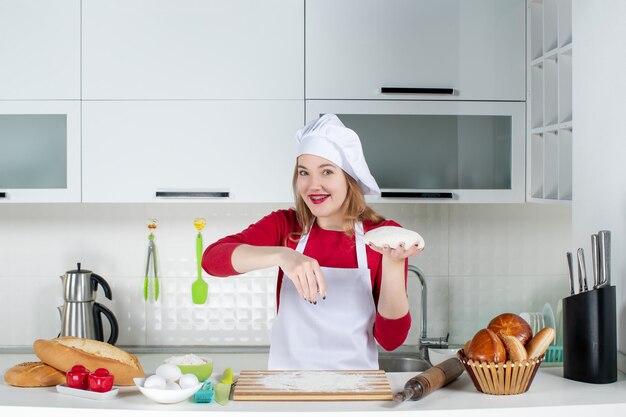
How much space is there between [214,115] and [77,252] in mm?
794

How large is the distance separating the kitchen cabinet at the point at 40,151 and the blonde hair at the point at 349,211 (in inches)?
30.8

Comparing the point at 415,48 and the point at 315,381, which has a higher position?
the point at 415,48

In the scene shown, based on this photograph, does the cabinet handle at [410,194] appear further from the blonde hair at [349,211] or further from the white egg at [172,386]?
the white egg at [172,386]

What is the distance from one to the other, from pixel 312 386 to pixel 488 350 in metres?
0.32

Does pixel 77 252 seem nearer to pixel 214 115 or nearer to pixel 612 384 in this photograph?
pixel 214 115

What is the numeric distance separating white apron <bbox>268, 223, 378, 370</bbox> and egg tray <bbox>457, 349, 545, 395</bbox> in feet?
1.71

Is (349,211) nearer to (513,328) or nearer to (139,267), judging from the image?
(513,328)

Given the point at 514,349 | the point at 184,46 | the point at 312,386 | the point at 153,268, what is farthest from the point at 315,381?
the point at 153,268

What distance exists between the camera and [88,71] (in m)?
2.28

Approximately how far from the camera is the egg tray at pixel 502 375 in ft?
4.28

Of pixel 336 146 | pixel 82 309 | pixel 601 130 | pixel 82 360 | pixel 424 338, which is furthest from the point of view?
pixel 424 338

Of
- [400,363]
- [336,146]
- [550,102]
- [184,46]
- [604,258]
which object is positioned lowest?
[400,363]

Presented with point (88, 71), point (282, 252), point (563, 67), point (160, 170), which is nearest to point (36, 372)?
point (282, 252)

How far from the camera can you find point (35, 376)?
137 cm
